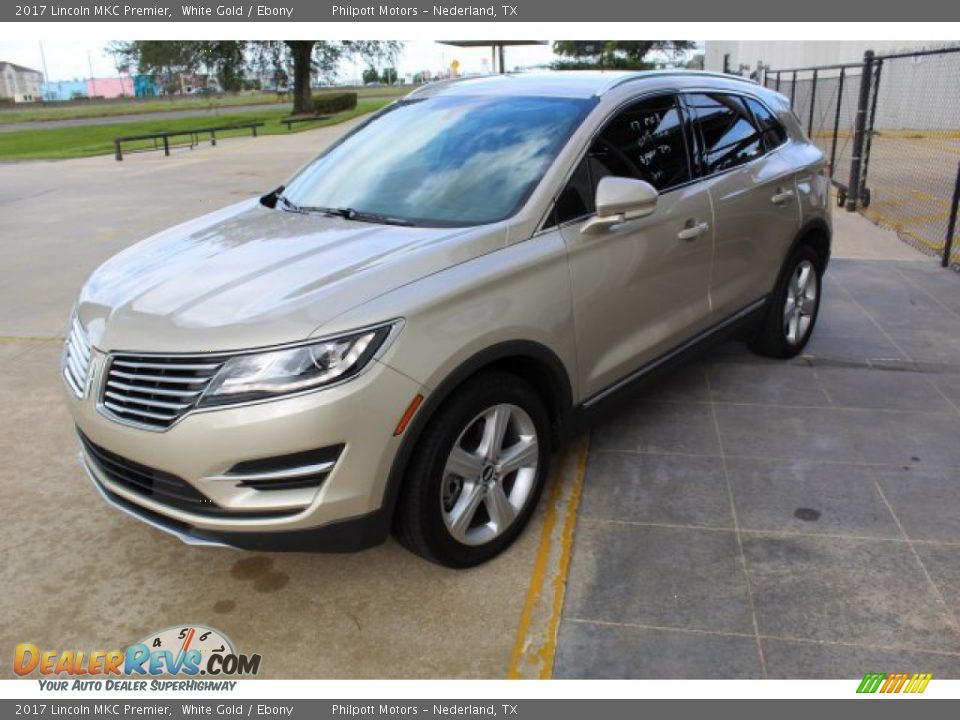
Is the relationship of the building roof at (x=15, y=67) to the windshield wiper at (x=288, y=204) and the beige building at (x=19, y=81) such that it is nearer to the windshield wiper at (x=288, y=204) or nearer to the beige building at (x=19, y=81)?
the beige building at (x=19, y=81)

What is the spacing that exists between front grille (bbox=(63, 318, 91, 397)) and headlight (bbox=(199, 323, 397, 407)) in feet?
2.21

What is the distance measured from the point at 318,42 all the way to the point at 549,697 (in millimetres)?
39696

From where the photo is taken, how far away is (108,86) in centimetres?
10969

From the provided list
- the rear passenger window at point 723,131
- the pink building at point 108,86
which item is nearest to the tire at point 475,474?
the rear passenger window at point 723,131

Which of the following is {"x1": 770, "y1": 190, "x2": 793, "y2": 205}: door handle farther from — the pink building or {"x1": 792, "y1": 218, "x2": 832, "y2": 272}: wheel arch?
the pink building

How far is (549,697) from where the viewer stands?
2.56 m

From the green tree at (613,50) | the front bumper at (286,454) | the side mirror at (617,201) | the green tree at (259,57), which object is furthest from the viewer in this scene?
the green tree at (613,50)

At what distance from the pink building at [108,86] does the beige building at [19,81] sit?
8.04 m

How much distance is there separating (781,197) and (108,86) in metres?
123

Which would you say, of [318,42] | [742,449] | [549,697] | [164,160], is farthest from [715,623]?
[318,42]

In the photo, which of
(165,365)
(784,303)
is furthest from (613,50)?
(165,365)

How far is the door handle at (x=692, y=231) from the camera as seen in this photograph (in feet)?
12.8

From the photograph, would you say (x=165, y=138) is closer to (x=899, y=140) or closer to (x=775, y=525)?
(x=899, y=140)

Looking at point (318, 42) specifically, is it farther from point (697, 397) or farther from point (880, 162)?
point (697, 397)
